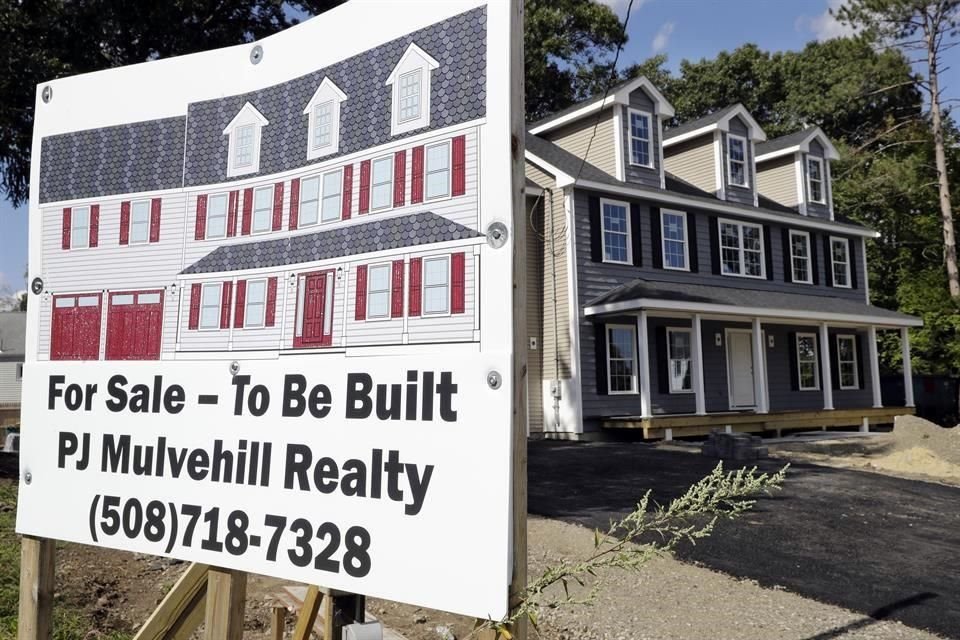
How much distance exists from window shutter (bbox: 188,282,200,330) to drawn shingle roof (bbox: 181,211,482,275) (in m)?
0.06

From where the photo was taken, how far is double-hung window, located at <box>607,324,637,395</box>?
1800 cm

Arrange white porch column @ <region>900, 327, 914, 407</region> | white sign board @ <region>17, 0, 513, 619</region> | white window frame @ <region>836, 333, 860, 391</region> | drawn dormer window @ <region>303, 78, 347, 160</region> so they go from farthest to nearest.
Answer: white window frame @ <region>836, 333, 860, 391</region>, white porch column @ <region>900, 327, 914, 407</region>, drawn dormer window @ <region>303, 78, 347, 160</region>, white sign board @ <region>17, 0, 513, 619</region>

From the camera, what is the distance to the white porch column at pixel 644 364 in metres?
17.0

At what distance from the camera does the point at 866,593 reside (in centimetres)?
580

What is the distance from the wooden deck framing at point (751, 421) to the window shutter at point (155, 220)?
50.2 feet

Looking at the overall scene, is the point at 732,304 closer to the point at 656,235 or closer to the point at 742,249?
the point at 656,235

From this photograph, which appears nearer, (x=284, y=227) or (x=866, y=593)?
(x=284, y=227)

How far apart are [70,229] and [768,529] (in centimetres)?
725

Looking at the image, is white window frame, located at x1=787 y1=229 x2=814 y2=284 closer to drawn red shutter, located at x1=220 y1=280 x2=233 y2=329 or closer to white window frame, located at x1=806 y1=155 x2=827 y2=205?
white window frame, located at x1=806 y1=155 x2=827 y2=205

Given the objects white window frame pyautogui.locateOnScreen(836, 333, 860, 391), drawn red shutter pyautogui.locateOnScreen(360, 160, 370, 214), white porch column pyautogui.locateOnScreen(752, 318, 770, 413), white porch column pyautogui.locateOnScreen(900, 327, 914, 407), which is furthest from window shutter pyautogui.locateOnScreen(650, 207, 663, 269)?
drawn red shutter pyautogui.locateOnScreen(360, 160, 370, 214)

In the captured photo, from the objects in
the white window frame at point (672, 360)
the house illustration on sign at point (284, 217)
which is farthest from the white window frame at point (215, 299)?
the white window frame at point (672, 360)

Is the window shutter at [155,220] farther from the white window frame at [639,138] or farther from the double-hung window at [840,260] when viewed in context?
the double-hung window at [840,260]

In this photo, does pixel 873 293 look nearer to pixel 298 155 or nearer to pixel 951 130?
pixel 951 130

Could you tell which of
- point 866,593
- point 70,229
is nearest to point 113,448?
point 70,229
